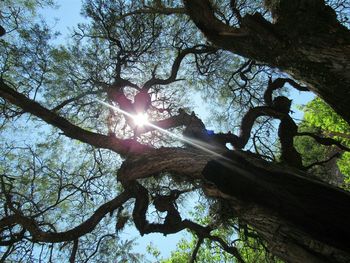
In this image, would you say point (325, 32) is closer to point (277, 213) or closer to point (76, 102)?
point (277, 213)

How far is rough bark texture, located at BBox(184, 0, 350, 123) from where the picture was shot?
441 cm

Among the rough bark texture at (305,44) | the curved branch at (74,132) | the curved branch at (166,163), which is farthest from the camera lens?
the curved branch at (74,132)

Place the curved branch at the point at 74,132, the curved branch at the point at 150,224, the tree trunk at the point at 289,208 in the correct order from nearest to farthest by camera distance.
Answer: the tree trunk at the point at 289,208 → the curved branch at the point at 150,224 → the curved branch at the point at 74,132

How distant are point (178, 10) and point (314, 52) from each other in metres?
4.83

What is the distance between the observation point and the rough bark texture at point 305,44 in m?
4.41

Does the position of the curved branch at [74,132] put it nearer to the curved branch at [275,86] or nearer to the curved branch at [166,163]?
the curved branch at [166,163]

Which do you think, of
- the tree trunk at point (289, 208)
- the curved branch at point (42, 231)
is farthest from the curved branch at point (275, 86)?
the curved branch at point (42, 231)

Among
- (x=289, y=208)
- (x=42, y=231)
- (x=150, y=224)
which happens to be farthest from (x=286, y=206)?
(x=42, y=231)

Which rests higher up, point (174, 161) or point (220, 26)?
point (220, 26)

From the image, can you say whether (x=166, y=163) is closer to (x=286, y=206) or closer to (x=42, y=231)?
(x=286, y=206)

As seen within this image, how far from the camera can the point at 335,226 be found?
336 cm

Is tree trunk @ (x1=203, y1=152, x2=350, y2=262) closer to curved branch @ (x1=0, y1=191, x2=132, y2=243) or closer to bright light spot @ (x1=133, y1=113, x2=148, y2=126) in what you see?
curved branch @ (x1=0, y1=191, x2=132, y2=243)

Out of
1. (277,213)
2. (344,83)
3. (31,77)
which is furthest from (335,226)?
(31,77)

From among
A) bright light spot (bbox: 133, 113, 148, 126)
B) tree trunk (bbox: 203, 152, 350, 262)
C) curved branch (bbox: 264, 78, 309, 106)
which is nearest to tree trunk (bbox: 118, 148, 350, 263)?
tree trunk (bbox: 203, 152, 350, 262)
